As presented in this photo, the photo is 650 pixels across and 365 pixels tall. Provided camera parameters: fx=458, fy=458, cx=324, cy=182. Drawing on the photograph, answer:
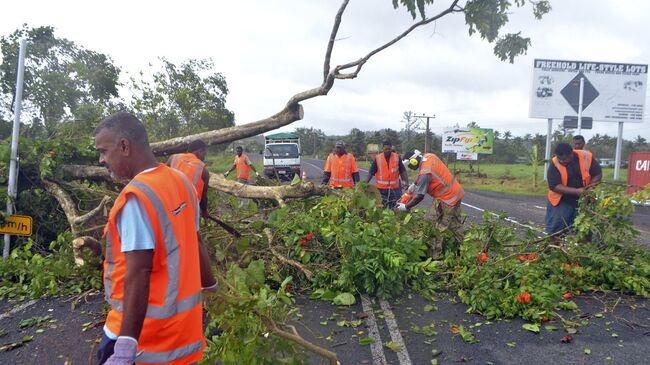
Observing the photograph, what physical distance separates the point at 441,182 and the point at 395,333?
107 inches

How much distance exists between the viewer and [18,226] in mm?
5758

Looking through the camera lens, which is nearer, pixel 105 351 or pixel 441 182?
pixel 105 351

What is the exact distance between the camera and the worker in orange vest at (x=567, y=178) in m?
6.16

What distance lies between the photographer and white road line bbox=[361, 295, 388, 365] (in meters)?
3.66

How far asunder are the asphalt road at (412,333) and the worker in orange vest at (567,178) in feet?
4.77

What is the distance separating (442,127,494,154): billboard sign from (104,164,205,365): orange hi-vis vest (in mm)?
29680

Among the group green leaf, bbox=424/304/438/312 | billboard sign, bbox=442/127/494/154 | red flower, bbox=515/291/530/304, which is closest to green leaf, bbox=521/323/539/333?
red flower, bbox=515/291/530/304

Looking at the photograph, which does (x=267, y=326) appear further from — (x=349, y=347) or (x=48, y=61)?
(x=48, y=61)

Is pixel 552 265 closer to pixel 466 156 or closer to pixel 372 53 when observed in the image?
pixel 372 53

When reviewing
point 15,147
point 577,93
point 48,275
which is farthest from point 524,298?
point 577,93

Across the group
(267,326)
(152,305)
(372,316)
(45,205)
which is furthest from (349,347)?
(45,205)

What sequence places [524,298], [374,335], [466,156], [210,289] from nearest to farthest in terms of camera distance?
[210,289]
[374,335]
[524,298]
[466,156]

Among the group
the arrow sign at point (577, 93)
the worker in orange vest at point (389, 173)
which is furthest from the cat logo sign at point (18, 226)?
the arrow sign at point (577, 93)

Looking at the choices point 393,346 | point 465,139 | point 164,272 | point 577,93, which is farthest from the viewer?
point 465,139
